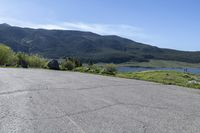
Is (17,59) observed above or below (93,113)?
above

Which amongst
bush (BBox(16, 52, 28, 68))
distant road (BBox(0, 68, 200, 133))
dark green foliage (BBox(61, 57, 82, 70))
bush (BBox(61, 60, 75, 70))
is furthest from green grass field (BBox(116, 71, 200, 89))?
bush (BBox(16, 52, 28, 68))

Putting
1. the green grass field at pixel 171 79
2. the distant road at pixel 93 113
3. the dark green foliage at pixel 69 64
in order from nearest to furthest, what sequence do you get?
the distant road at pixel 93 113 < the green grass field at pixel 171 79 < the dark green foliage at pixel 69 64

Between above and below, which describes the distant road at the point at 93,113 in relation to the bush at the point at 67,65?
below

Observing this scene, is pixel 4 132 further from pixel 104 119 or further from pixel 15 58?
pixel 15 58

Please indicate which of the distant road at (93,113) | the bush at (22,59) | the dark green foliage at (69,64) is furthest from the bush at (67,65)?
the distant road at (93,113)

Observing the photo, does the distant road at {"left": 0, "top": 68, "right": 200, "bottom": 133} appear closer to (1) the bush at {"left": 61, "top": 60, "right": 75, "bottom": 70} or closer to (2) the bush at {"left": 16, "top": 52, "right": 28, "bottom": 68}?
(1) the bush at {"left": 61, "top": 60, "right": 75, "bottom": 70}

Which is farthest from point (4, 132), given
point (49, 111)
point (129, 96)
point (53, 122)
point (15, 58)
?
point (15, 58)

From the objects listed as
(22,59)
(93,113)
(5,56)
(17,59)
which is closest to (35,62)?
(22,59)

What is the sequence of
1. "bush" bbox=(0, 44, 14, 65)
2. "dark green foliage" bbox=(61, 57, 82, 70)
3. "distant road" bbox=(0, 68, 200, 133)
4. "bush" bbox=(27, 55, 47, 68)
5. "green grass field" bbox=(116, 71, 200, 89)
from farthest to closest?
"bush" bbox=(27, 55, 47, 68) < "bush" bbox=(0, 44, 14, 65) < "dark green foliage" bbox=(61, 57, 82, 70) < "green grass field" bbox=(116, 71, 200, 89) < "distant road" bbox=(0, 68, 200, 133)

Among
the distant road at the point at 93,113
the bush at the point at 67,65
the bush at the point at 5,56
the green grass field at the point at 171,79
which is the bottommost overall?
the distant road at the point at 93,113

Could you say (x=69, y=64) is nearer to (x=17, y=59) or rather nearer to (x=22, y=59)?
(x=17, y=59)

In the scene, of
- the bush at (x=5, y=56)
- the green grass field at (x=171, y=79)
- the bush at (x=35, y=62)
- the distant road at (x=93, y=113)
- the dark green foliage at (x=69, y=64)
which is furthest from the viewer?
the bush at (x=35, y=62)

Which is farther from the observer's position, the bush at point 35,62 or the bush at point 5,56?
the bush at point 35,62

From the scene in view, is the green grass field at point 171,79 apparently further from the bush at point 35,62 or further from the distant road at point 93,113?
the bush at point 35,62
